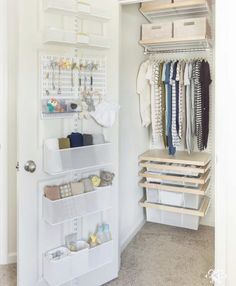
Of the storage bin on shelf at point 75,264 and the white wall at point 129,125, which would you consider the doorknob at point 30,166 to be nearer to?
the storage bin on shelf at point 75,264

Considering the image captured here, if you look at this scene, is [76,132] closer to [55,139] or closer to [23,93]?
[55,139]

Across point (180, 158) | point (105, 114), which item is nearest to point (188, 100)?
point (180, 158)

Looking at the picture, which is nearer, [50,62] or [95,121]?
[50,62]

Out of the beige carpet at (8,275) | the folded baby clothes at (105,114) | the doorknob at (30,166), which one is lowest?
the beige carpet at (8,275)

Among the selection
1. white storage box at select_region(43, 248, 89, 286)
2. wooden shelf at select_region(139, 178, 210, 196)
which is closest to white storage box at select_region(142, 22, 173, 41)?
wooden shelf at select_region(139, 178, 210, 196)

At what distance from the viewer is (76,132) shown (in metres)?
2.06

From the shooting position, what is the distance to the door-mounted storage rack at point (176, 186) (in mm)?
2912

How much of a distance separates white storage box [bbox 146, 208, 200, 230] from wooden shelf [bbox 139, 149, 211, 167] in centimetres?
56

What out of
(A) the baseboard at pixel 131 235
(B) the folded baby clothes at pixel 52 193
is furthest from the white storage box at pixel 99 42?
(A) the baseboard at pixel 131 235

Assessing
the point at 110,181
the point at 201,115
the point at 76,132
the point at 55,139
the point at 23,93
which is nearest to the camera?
the point at 23,93

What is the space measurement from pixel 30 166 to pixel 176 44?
6.67ft
